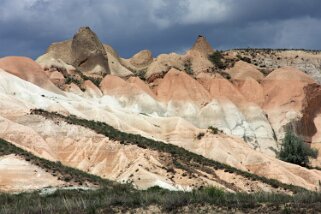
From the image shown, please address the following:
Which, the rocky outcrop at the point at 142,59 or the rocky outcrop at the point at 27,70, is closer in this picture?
the rocky outcrop at the point at 27,70

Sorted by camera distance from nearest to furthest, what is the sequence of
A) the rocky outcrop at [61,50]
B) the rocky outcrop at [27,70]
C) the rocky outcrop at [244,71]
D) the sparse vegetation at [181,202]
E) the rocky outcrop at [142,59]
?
the sparse vegetation at [181,202], the rocky outcrop at [27,70], the rocky outcrop at [244,71], the rocky outcrop at [61,50], the rocky outcrop at [142,59]

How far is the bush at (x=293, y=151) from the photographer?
78.1 meters

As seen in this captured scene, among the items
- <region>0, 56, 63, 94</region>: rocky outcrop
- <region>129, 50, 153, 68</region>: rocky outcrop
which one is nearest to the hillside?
<region>0, 56, 63, 94</region>: rocky outcrop

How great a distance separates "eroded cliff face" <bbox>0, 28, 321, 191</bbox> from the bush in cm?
418

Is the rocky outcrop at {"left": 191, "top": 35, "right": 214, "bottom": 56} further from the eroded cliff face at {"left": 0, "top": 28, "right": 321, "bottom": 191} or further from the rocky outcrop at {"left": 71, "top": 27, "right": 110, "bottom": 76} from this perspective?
the rocky outcrop at {"left": 71, "top": 27, "right": 110, "bottom": 76}

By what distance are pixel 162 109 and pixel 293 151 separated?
2172 cm

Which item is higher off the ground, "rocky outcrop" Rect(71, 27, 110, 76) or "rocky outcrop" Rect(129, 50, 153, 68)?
"rocky outcrop" Rect(129, 50, 153, 68)

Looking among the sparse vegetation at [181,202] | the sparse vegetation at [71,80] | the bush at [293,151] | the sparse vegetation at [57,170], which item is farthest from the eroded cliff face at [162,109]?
Result: the sparse vegetation at [181,202]

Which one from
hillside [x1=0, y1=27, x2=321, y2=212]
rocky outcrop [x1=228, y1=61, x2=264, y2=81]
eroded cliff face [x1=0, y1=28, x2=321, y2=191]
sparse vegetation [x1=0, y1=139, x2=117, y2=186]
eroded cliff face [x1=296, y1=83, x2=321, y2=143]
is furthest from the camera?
rocky outcrop [x1=228, y1=61, x2=264, y2=81]

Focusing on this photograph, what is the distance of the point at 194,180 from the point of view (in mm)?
47906

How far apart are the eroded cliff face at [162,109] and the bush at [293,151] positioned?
4181 mm

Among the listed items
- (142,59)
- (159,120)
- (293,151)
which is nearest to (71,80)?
(159,120)

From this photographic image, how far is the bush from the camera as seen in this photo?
78125 millimetres

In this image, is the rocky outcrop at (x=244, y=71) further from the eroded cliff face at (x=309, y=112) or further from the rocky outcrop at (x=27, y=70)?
the rocky outcrop at (x=27, y=70)
